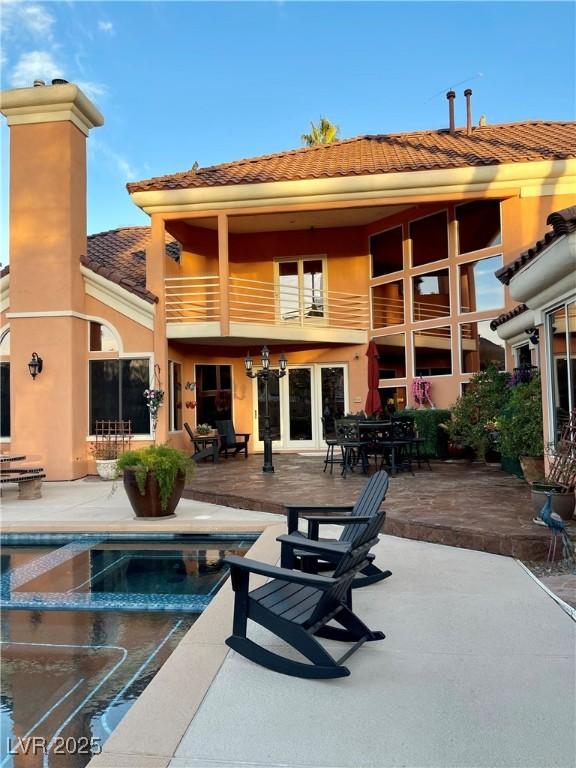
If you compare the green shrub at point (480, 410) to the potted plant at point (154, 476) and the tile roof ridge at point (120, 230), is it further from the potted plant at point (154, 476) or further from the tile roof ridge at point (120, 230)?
the tile roof ridge at point (120, 230)

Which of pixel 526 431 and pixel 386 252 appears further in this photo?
pixel 386 252

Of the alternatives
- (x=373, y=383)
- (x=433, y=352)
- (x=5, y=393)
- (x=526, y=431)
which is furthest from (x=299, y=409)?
(x=526, y=431)

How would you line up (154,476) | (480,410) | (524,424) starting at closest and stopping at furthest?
(154,476) < (524,424) < (480,410)

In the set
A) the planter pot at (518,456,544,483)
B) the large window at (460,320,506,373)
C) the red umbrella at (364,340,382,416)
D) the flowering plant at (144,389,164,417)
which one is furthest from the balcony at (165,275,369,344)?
the planter pot at (518,456,544,483)

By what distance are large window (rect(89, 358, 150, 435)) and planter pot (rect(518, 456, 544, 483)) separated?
8.07 m

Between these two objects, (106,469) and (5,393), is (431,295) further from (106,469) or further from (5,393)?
(5,393)

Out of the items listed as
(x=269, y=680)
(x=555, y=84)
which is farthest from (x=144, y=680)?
(x=555, y=84)

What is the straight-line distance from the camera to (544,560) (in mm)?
5238

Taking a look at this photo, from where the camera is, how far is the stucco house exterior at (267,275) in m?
12.4

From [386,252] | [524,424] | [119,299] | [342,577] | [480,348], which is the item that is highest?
[386,252]

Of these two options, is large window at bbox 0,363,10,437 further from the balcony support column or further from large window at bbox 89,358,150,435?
the balcony support column

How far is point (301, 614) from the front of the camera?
316cm

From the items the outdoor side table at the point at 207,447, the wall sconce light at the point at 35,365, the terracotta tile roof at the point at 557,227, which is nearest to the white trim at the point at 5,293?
the wall sconce light at the point at 35,365

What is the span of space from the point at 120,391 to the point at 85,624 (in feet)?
30.5
